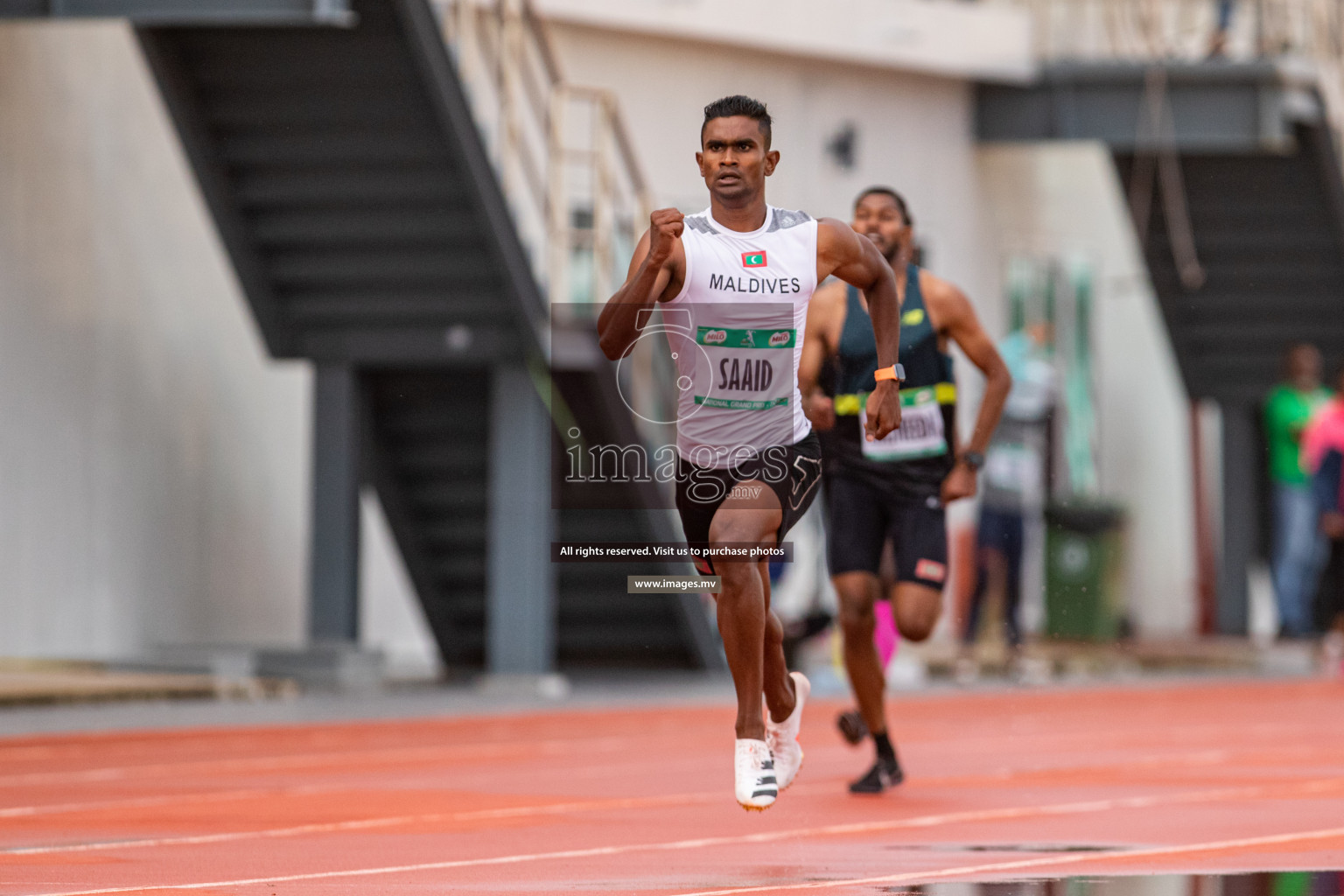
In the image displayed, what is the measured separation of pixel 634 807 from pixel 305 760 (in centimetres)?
265

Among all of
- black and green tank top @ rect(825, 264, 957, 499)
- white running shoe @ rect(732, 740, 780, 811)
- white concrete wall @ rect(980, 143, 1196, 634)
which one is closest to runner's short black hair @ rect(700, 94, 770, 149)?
white running shoe @ rect(732, 740, 780, 811)

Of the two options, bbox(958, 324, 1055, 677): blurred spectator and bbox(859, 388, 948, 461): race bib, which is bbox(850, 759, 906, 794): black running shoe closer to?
bbox(859, 388, 948, 461): race bib

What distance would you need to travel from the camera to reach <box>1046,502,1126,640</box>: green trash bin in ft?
72.8

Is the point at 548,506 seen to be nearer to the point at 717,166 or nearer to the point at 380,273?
the point at 380,273

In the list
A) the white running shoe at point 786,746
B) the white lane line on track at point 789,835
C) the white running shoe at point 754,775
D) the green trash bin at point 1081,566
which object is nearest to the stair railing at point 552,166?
the white lane line on track at point 789,835

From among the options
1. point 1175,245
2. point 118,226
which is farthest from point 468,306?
point 1175,245

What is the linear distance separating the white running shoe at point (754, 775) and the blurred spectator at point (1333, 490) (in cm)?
1292

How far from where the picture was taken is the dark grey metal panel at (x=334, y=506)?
54.8ft

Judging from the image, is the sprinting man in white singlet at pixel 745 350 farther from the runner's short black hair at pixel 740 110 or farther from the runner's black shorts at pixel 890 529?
the runner's black shorts at pixel 890 529

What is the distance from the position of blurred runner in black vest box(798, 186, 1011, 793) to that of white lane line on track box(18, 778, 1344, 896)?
33.1 inches

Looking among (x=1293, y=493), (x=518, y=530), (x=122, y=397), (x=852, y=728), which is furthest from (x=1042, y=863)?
(x=1293, y=493)

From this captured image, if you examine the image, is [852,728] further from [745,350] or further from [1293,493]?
[1293,493]

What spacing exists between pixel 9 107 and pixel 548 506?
434cm

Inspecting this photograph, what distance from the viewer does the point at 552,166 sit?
15719 millimetres
